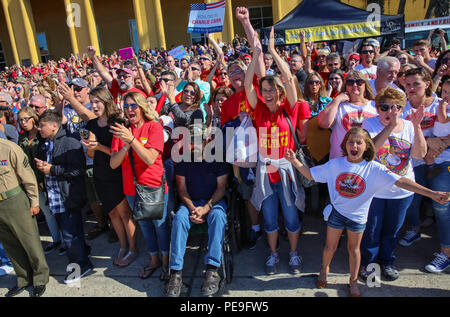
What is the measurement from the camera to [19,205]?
10.1 feet

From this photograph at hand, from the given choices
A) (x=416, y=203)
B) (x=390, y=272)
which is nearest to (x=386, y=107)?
(x=416, y=203)

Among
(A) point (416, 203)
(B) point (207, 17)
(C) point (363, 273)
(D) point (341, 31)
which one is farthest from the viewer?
(B) point (207, 17)

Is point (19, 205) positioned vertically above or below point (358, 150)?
below

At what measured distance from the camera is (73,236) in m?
3.36

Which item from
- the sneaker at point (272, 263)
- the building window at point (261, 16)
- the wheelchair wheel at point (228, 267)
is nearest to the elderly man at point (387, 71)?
the sneaker at point (272, 263)

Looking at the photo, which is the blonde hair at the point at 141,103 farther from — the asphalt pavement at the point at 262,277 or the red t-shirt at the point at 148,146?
the asphalt pavement at the point at 262,277

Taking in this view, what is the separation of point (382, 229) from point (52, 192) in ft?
11.2

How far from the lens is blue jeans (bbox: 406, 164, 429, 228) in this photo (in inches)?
123

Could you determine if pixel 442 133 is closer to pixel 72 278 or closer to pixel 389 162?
pixel 389 162

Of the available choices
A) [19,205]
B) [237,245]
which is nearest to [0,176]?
[19,205]

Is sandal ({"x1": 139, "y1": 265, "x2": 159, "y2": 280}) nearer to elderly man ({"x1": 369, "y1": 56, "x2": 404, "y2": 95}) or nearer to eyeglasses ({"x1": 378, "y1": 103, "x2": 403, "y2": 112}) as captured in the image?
eyeglasses ({"x1": 378, "y1": 103, "x2": 403, "y2": 112})

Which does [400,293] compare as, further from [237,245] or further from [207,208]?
[207,208]

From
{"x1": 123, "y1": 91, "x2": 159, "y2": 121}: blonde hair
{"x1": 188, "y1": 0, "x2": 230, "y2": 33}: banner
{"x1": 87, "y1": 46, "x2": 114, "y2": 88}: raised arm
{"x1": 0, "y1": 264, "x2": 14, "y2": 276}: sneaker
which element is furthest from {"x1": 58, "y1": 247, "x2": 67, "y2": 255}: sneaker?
{"x1": 188, "y1": 0, "x2": 230, "y2": 33}: banner
